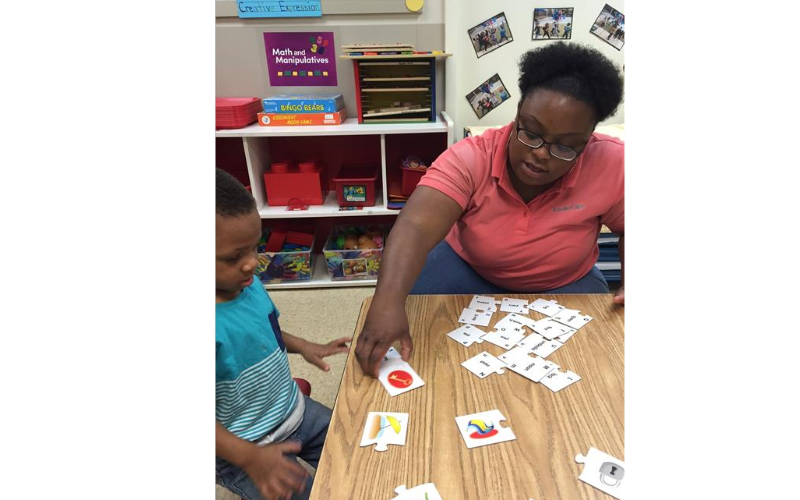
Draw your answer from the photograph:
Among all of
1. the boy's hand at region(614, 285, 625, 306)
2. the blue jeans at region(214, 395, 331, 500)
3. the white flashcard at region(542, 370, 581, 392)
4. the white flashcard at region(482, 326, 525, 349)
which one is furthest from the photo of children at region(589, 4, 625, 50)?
the blue jeans at region(214, 395, 331, 500)

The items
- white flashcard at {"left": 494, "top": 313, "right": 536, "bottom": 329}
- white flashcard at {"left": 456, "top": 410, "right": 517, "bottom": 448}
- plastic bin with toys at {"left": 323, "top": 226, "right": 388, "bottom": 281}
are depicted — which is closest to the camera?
white flashcard at {"left": 456, "top": 410, "right": 517, "bottom": 448}

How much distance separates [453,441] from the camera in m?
0.79

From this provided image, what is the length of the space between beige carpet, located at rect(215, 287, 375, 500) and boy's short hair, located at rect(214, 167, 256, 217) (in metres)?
1.26

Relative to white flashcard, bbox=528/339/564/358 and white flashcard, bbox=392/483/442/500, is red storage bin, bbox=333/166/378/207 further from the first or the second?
white flashcard, bbox=392/483/442/500

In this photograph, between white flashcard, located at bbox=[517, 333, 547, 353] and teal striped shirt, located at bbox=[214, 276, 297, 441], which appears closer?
teal striped shirt, located at bbox=[214, 276, 297, 441]

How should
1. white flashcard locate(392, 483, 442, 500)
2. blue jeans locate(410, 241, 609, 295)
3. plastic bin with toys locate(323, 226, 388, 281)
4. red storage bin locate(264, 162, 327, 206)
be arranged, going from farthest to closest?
plastic bin with toys locate(323, 226, 388, 281), red storage bin locate(264, 162, 327, 206), blue jeans locate(410, 241, 609, 295), white flashcard locate(392, 483, 442, 500)

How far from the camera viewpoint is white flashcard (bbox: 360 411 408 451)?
31.2 inches

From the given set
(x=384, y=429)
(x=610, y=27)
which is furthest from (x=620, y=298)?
(x=610, y=27)

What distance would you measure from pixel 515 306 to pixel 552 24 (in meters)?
2.02

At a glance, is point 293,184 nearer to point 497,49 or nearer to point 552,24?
point 497,49

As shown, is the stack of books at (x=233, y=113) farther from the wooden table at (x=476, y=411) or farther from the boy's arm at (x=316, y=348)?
the wooden table at (x=476, y=411)
